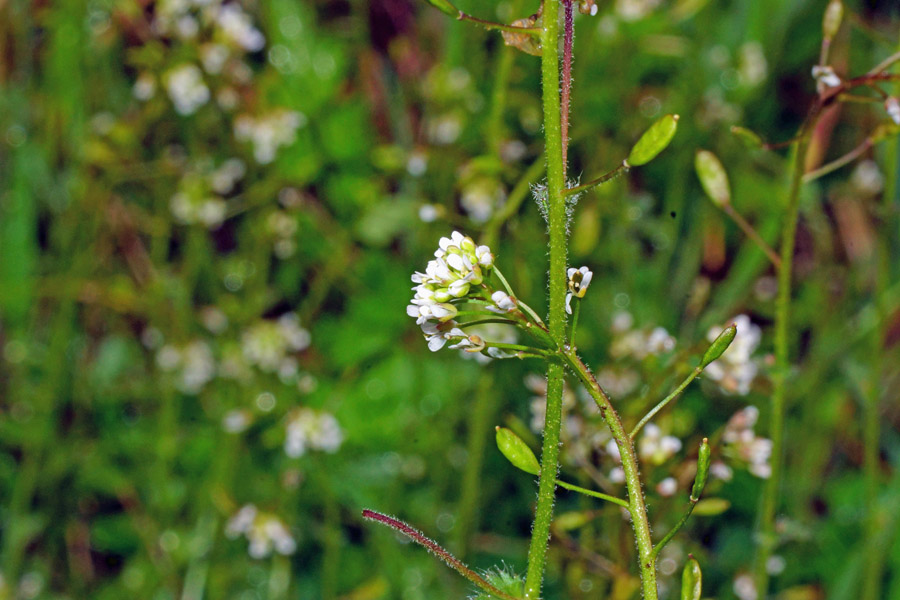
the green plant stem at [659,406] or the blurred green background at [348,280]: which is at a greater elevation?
the green plant stem at [659,406]

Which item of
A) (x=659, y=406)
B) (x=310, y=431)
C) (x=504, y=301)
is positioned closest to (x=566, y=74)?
(x=504, y=301)

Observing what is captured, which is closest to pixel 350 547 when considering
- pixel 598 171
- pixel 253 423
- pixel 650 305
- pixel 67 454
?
pixel 253 423

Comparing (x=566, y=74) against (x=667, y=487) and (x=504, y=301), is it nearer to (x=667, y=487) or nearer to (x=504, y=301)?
(x=504, y=301)

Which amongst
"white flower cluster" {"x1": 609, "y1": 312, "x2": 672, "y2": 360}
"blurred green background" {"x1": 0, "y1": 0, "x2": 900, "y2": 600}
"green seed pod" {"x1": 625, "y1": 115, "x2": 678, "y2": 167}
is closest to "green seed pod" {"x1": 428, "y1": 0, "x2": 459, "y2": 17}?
"green seed pod" {"x1": 625, "y1": 115, "x2": 678, "y2": 167}

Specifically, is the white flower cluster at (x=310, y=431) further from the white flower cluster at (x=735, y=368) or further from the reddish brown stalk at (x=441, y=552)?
the reddish brown stalk at (x=441, y=552)

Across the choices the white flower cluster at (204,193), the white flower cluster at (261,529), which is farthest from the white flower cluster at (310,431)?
the white flower cluster at (204,193)

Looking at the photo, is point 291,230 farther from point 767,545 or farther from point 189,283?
point 767,545
